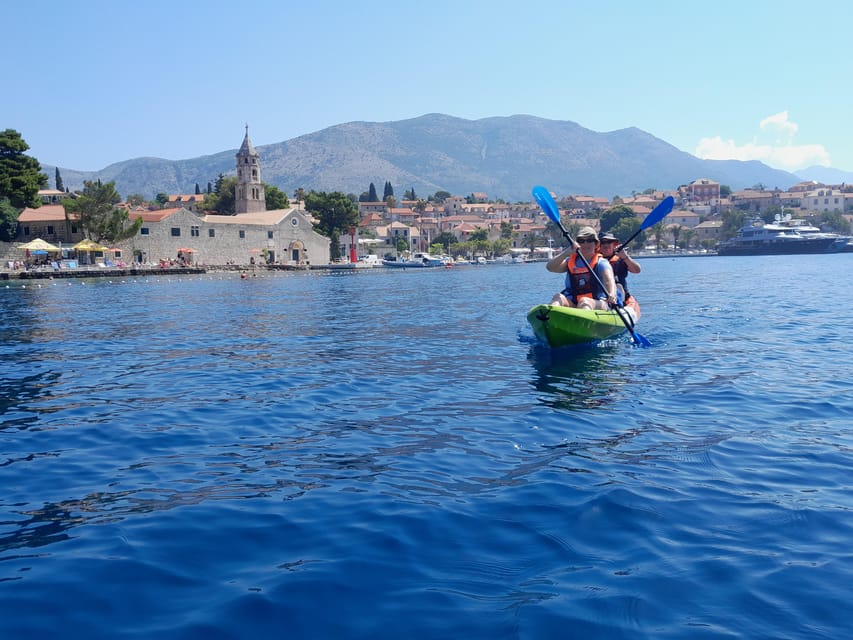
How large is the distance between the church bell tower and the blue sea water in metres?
82.4

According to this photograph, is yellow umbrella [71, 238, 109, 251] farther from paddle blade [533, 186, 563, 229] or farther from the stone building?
paddle blade [533, 186, 563, 229]

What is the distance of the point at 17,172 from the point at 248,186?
30461mm

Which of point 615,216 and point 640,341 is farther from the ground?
point 615,216

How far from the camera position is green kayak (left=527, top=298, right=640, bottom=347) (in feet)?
45.6

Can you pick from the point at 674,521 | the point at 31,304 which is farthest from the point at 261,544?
the point at 31,304

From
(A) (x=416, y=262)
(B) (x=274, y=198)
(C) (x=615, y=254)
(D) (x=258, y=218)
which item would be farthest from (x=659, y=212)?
(A) (x=416, y=262)

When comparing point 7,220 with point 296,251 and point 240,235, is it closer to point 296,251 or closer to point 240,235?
point 240,235

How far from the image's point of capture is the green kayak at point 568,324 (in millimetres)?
13906

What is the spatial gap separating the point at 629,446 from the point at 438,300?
87.6 feet

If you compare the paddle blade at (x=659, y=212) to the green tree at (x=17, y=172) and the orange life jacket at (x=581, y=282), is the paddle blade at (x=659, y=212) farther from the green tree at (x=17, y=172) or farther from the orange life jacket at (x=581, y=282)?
the green tree at (x=17, y=172)

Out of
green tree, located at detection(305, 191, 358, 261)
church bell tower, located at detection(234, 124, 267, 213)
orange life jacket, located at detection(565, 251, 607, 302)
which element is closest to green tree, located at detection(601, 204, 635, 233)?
green tree, located at detection(305, 191, 358, 261)

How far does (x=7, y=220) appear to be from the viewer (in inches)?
2549

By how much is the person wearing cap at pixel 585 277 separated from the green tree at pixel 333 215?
8351 cm

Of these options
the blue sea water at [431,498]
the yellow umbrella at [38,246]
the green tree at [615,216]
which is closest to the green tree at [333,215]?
the yellow umbrella at [38,246]
